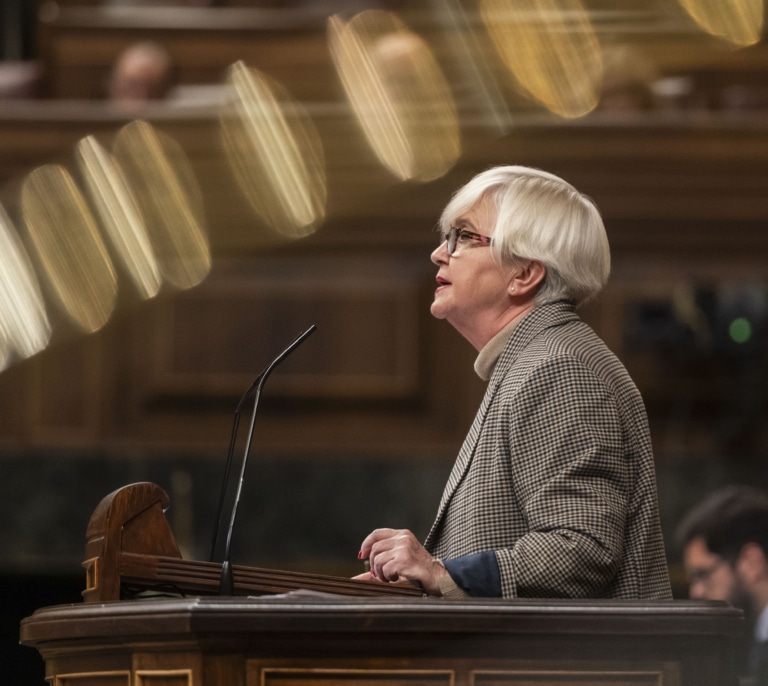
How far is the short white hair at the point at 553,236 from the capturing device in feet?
7.46

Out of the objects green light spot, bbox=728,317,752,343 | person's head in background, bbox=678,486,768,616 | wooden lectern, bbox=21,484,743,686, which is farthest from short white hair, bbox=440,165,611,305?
green light spot, bbox=728,317,752,343

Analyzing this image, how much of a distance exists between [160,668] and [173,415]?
3299mm

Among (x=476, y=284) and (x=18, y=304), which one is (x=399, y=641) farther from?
(x=18, y=304)

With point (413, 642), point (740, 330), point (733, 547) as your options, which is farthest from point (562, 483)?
point (740, 330)

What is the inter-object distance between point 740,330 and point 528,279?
2.86m

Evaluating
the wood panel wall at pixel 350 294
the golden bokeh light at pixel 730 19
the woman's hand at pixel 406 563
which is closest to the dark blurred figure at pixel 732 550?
the wood panel wall at pixel 350 294

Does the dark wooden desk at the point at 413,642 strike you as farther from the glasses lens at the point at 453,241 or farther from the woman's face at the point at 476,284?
the glasses lens at the point at 453,241

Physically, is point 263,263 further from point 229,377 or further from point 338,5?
point 338,5

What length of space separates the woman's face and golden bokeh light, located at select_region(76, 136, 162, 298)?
2.81 metres

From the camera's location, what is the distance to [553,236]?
2.27 metres

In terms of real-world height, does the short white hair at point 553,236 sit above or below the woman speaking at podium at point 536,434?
above

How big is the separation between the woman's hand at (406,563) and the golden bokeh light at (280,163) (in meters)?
3.32

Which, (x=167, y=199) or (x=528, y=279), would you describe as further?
(x=167, y=199)

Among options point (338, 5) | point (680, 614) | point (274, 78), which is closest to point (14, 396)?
point (274, 78)
